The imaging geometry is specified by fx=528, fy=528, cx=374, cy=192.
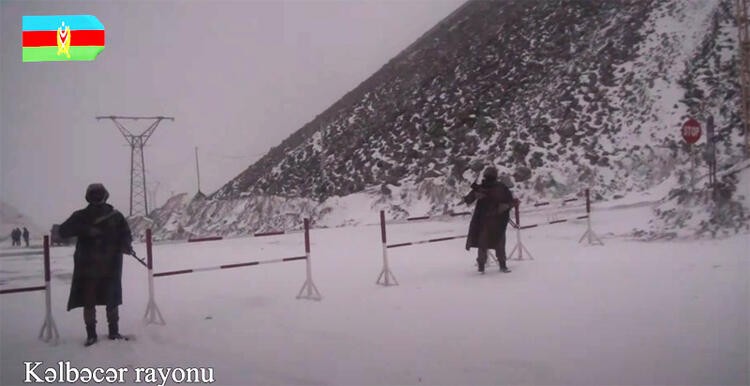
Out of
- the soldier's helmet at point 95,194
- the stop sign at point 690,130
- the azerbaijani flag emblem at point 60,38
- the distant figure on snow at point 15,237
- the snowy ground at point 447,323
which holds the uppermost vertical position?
the azerbaijani flag emblem at point 60,38

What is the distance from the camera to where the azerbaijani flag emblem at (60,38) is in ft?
18.8

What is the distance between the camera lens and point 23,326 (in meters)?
6.35

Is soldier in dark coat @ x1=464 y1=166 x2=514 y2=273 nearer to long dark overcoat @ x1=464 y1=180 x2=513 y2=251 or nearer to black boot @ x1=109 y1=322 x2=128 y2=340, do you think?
long dark overcoat @ x1=464 y1=180 x2=513 y2=251

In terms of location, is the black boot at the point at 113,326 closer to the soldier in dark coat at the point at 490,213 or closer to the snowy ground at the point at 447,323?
the snowy ground at the point at 447,323

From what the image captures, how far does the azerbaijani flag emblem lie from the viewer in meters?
5.72

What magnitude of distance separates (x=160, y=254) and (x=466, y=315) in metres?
10.5

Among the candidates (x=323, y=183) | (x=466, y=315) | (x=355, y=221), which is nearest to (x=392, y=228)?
(x=355, y=221)

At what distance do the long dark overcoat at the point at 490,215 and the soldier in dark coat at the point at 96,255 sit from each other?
4.80m

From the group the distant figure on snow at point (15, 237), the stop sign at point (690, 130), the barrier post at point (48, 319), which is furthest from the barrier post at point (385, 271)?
the distant figure on snow at point (15, 237)

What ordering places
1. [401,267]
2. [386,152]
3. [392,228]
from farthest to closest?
[386,152]
[392,228]
[401,267]

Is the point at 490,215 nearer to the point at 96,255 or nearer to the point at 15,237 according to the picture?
the point at 96,255

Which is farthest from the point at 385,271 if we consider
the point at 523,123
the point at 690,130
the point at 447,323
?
the point at 523,123

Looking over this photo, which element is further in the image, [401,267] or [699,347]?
[401,267]

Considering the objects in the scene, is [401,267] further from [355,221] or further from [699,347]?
[355,221]
